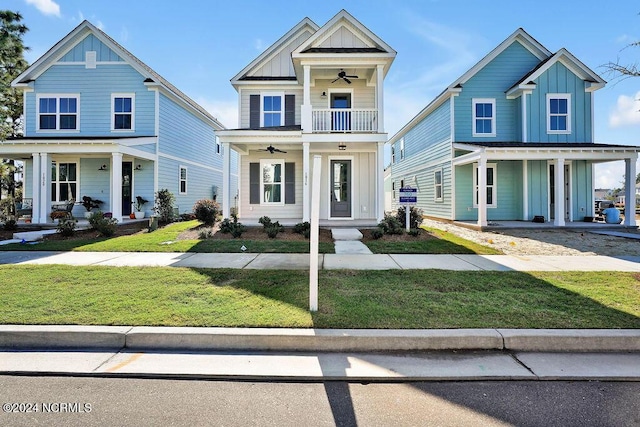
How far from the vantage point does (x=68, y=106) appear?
1603 centimetres

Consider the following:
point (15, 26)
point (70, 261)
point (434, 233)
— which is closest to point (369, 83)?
point (434, 233)

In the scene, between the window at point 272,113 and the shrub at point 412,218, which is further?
the window at point 272,113

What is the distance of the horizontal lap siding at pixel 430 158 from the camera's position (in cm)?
1666

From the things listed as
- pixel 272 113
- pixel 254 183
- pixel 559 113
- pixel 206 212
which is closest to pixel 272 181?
pixel 254 183

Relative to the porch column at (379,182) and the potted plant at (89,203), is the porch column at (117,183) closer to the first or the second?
the potted plant at (89,203)

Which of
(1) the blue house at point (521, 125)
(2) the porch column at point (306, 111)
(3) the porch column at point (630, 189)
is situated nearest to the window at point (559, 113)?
(1) the blue house at point (521, 125)

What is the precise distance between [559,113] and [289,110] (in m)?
12.9

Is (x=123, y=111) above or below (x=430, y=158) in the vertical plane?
above

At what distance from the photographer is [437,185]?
59.5 feet

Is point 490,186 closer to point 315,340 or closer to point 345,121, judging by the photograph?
point 345,121

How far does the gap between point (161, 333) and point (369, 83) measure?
44.1 ft

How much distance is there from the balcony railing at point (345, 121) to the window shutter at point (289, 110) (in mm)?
1904

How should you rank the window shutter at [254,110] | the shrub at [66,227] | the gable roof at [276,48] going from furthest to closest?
the window shutter at [254,110] → the gable roof at [276,48] → the shrub at [66,227]

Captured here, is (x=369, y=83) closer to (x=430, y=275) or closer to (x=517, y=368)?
(x=430, y=275)
